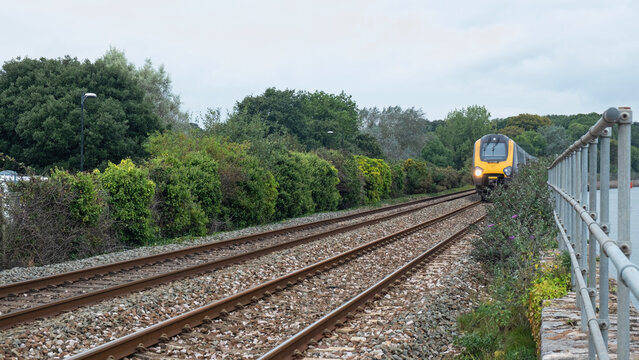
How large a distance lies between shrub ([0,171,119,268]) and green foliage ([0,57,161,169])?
24.3 m

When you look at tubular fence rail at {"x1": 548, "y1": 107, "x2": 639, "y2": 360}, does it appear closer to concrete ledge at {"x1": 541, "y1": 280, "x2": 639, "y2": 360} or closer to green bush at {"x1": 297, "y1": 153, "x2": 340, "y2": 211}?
concrete ledge at {"x1": 541, "y1": 280, "x2": 639, "y2": 360}

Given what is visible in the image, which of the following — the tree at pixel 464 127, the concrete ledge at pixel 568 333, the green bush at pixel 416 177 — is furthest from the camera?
the tree at pixel 464 127

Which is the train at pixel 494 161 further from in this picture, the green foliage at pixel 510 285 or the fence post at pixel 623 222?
the fence post at pixel 623 222

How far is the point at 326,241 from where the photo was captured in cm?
1506

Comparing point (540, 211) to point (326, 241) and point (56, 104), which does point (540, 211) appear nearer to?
point (326, 241)

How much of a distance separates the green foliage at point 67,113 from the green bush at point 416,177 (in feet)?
71.5

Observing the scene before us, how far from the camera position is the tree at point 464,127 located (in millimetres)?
97812

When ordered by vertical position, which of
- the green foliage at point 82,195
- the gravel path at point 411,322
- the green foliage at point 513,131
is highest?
the green foliage at point 513,131

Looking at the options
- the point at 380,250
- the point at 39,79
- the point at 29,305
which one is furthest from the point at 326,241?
the point at 39,79

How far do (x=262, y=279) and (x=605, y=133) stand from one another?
292 inches

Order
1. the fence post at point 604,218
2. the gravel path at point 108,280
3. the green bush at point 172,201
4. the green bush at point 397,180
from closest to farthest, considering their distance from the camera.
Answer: the fence post at point 604,218
the gravel path at point 108,280
the green bush at point 172,201
the green bush at point 397,180

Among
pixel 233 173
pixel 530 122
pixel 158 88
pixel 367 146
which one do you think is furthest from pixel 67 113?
pixel 530 122

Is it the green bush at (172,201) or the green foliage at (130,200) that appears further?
the green bush at (172,201)

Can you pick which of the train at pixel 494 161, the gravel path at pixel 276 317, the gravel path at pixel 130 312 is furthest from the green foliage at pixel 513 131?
the gravel path at pixel 130 312
